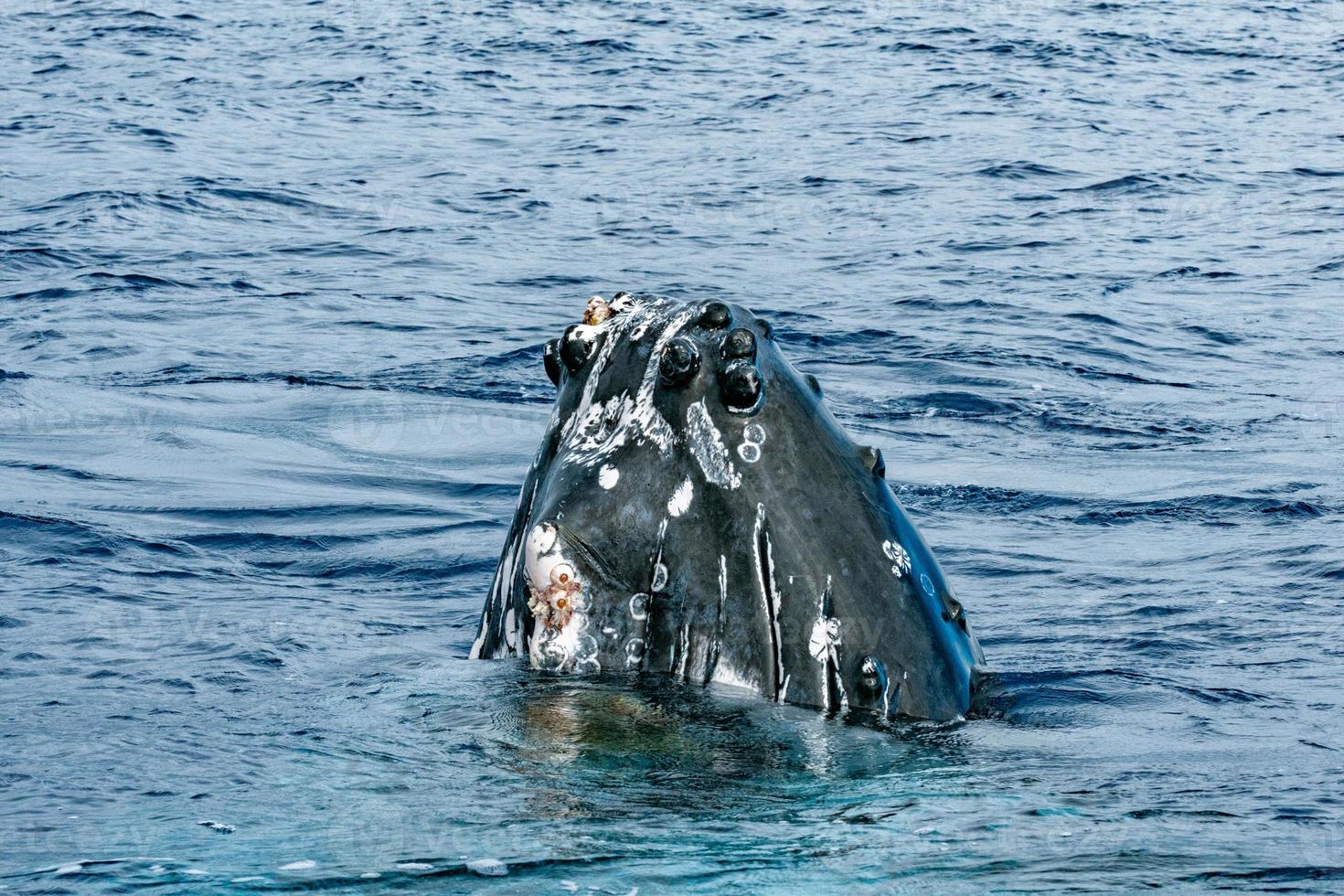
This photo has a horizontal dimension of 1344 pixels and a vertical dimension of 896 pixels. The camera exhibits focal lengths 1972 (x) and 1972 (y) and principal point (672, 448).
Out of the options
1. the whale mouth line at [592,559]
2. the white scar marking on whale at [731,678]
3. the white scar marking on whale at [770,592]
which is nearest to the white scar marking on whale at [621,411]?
the whale mouth line at [592,559]

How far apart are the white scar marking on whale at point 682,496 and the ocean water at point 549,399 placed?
0.45 metres

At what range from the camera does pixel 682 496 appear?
4.90 m

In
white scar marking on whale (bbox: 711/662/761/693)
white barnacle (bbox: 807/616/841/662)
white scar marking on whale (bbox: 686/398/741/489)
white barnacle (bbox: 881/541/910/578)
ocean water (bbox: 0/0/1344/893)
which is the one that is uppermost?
white scar marking on whale (bbox: 686/398/741/489)

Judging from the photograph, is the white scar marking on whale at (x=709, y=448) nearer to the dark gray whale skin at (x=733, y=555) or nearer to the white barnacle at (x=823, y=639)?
the dark gray whale skin at (x=733, y=555)

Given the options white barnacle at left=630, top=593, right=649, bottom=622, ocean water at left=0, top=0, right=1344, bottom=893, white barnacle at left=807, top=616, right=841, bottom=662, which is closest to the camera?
ocean water at left=0, top=0, right=1344, bottom=893

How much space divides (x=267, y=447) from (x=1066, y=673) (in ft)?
22.8

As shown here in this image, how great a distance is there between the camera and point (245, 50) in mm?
35750

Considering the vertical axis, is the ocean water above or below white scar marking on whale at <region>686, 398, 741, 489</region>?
below

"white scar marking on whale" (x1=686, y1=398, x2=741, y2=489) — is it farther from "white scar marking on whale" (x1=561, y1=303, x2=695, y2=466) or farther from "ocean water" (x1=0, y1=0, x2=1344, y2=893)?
"ocean water" (x1=0, y1=0, x2=1344, y2=893)

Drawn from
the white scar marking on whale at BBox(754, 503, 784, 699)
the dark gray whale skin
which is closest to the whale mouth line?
the dark gray whale skin

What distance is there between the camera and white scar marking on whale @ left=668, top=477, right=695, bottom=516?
4.88 meters

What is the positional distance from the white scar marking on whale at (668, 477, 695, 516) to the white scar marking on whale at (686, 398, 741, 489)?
0.16 feet

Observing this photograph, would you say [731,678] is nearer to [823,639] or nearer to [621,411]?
[823,639]

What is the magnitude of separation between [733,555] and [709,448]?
11.0 inches
